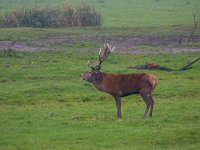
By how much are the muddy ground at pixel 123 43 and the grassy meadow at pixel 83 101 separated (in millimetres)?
435

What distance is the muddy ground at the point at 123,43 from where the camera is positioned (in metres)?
33.8

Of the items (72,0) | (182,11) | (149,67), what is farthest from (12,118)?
(72,0)

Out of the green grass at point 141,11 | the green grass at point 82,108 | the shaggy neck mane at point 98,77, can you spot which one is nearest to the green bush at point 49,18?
the green grass at point 141,11

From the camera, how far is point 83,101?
2255 cm

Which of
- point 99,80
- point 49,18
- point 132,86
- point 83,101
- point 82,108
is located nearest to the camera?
point 132,86

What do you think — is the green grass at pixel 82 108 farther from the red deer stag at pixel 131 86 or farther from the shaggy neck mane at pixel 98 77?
the shaggy neck mane at pixel 98 77

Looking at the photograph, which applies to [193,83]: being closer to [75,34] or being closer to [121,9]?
[75,34]

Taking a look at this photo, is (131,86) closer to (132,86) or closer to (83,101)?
(132,86)

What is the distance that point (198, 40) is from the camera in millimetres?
37094

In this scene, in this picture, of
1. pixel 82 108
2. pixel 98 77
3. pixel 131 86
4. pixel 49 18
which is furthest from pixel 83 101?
pixel 49 18

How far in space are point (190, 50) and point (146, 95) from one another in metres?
15.1

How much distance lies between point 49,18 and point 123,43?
7722 millimetres

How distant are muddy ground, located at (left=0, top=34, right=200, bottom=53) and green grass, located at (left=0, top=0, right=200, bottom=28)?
16.1 feet

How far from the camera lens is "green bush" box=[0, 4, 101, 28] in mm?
41688
